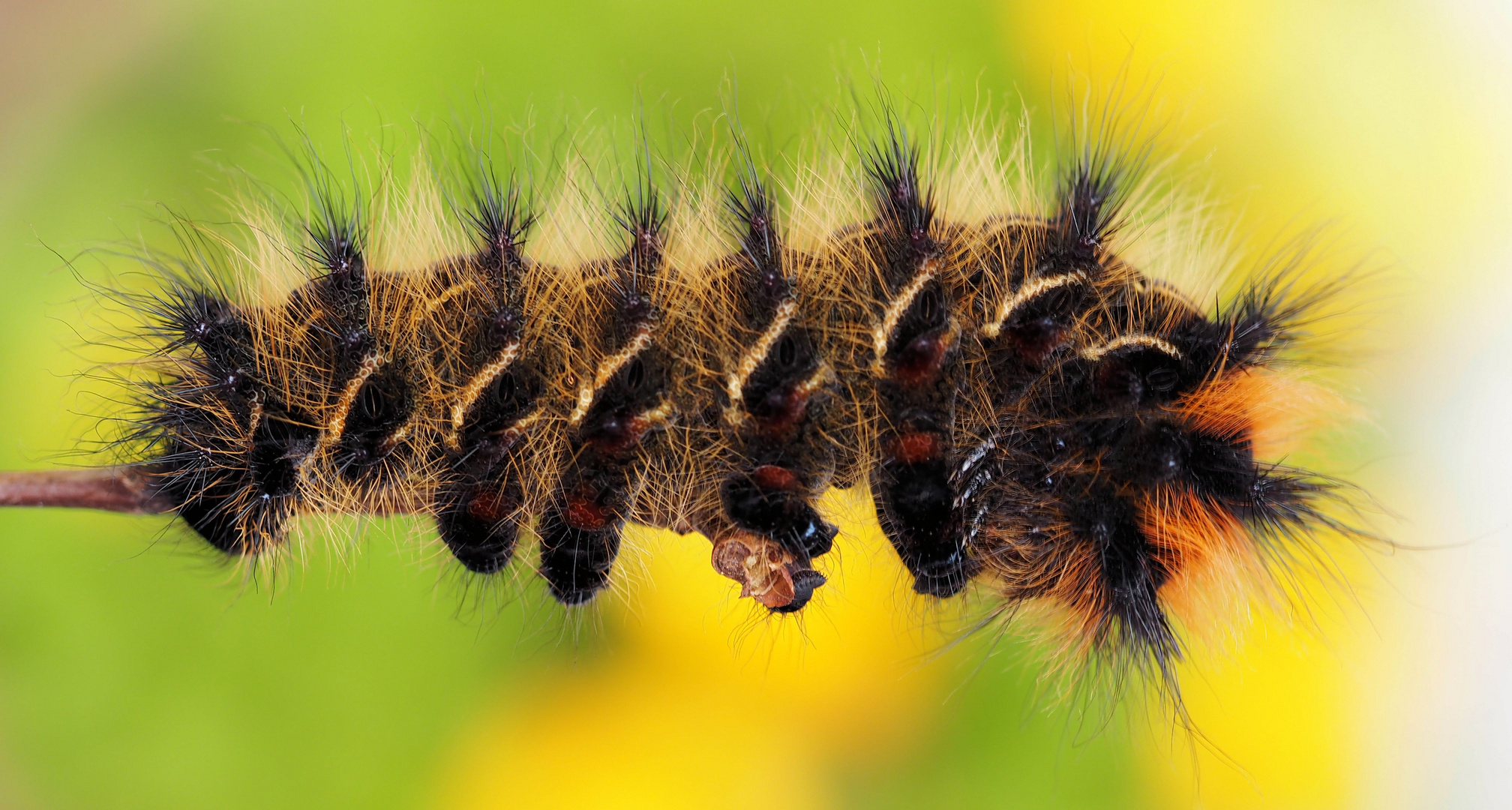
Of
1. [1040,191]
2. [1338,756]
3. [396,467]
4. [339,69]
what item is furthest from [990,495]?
[339,69]

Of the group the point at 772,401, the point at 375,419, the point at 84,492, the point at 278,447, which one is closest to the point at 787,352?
the point at 772,401

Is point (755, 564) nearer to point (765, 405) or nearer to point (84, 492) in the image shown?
point (765, 405)

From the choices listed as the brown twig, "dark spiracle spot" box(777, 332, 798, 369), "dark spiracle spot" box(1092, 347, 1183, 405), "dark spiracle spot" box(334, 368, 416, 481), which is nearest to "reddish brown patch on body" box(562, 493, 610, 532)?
"dark spiracle spot" box(334, 368, 416, 481)

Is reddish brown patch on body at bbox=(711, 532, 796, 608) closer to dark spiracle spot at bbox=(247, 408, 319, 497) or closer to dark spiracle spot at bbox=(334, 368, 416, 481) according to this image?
dark spiracle spot at bbox=(334, 368, 416, 481)

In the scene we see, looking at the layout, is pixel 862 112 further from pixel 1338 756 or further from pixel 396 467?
pixel 1338 756

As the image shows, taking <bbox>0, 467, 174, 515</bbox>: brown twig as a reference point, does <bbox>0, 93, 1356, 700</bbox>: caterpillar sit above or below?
above
